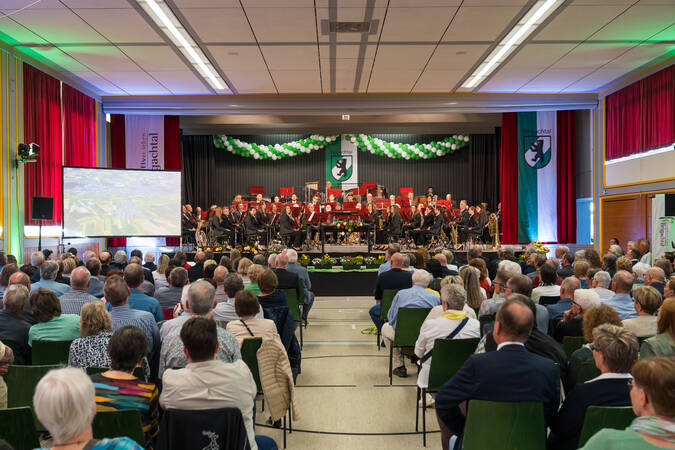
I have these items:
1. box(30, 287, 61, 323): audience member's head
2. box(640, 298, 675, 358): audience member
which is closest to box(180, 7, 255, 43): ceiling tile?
box(30, 287, 61, 323): audience member's head

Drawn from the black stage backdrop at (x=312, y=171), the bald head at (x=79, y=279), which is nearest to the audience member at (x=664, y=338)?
the bald head at (x=79, y=279)

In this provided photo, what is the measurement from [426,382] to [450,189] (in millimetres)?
15792

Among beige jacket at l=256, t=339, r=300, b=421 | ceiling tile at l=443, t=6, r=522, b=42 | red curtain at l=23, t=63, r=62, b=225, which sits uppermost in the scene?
ceiling tile at l=443, t=6, r=522, b=42

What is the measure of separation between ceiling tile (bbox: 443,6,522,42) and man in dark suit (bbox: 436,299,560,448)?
21.0 feet

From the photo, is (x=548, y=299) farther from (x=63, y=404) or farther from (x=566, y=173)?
(x=566, y=173)

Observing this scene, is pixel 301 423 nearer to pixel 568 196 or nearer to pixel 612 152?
pixel 612 152

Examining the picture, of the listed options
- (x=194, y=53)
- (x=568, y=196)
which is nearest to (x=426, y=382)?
(x=194, y=53)

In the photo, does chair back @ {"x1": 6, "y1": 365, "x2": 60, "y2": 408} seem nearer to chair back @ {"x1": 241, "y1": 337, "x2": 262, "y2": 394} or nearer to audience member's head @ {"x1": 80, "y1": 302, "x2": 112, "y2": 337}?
audience member's head @ {"x1": 80, "y1": 302, "x2": 112, "y2": 337}

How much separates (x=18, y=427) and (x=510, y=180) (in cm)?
1341

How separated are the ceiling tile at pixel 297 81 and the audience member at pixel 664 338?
892 cm

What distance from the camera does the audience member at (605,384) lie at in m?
2.05

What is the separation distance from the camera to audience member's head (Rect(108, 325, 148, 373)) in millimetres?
2193

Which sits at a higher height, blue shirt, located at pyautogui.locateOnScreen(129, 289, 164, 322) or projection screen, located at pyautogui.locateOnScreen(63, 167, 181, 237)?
projection screen, located at pyautogui.locateOnScreen(63, 167, 181, 237)

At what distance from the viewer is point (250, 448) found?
2234mm
